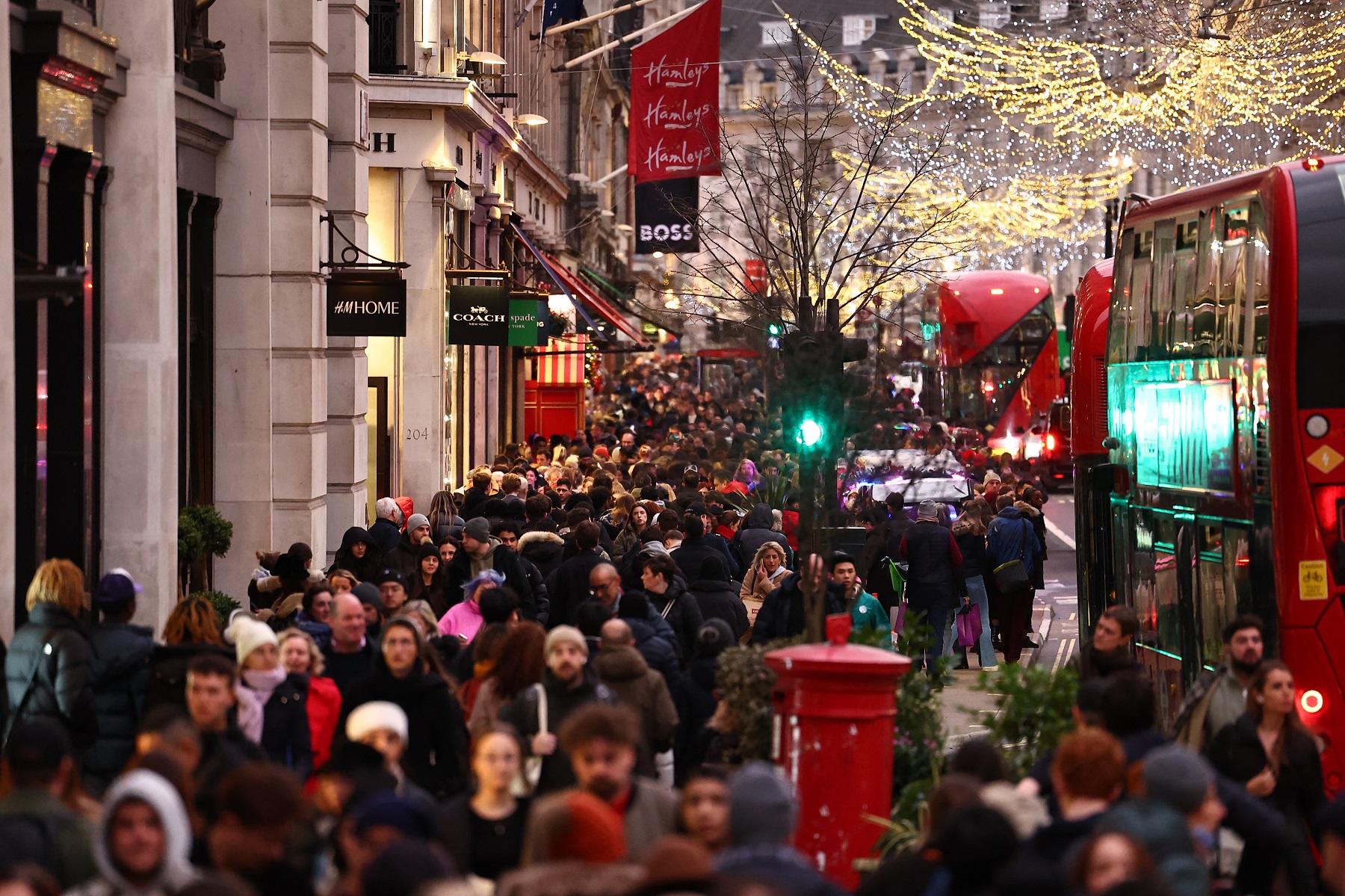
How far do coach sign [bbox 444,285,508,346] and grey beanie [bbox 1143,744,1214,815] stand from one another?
22.5m

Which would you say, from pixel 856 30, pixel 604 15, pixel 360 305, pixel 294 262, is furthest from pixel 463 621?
pixel 856 30

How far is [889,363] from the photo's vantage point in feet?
73.0

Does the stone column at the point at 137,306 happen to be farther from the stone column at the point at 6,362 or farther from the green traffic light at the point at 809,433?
the green traffic light at the point at 809,433

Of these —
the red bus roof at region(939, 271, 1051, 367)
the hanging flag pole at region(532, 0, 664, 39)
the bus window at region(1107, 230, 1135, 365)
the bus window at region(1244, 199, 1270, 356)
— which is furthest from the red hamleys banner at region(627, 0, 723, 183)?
the bus window at region(1244, 199, 1270, 356)

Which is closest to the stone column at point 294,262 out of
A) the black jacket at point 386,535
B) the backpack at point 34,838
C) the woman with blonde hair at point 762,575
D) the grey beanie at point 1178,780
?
the black jacket at point 386,535

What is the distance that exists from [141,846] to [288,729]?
3263 millimetres

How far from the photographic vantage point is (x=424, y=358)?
1155 inches

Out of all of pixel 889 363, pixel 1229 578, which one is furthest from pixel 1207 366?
pixel 889 363

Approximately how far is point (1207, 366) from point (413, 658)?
18.5 ft

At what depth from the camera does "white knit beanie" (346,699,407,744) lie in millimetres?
7871

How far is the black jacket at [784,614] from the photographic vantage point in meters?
13.2

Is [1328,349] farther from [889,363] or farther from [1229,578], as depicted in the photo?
[889,363]

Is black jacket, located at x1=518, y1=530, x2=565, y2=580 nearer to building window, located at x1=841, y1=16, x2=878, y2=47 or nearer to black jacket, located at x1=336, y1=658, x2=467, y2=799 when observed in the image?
black jacket, located at x1=336, y1=658, x2=467, y2=799

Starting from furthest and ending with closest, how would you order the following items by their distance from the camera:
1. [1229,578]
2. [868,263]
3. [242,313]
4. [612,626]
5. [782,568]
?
[868,263] → [242,313] → [782,568] → [1229,578] → [612,626]
